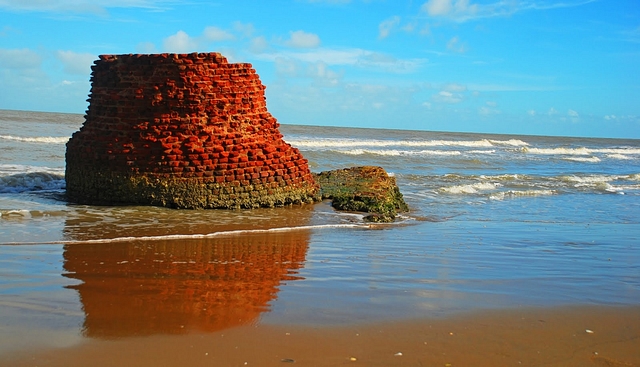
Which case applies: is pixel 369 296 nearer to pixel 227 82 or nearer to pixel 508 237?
pixel 508 237

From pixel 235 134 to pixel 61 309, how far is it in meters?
5.75

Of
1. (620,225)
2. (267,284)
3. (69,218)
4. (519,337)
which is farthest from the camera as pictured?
(620,225)

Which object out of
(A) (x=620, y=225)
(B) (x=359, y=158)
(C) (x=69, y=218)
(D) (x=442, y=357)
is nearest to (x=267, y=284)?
(D) (x=442, y=357)

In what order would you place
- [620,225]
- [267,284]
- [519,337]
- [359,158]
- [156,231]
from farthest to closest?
[359,158] → [620,225] → [156,231] → [267,284] → [519,337]

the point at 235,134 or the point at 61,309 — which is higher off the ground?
the point at 235,134

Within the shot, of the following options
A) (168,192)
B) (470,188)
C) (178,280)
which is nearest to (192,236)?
(168,192)

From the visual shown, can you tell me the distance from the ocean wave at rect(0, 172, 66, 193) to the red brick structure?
234cm

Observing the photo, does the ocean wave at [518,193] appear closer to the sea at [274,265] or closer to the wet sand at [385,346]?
the sea at [274,265]

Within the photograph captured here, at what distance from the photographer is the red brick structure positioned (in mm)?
9875

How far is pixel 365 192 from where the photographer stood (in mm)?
11938

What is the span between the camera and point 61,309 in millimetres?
4707

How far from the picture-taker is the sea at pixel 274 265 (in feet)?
15.6

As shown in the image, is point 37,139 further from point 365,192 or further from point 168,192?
point 365,192

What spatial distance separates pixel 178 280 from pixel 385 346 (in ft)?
7.79
